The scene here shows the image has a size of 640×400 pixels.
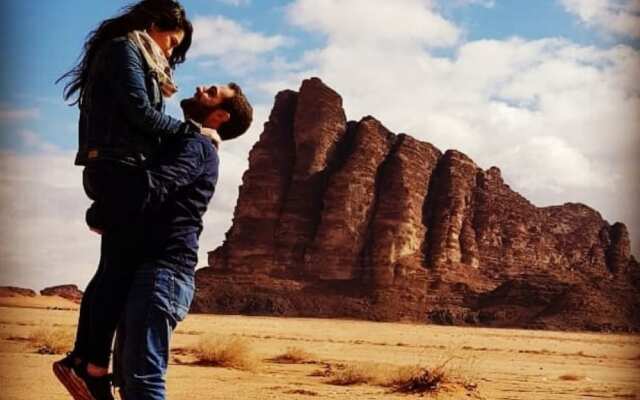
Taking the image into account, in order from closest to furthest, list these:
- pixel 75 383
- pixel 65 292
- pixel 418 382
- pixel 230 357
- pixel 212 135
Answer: pixel 75 383 → pixel 212 135 → pixel 418 382 → pixel 230 357 → pixel 65 292

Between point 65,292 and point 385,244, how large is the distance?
108 feet

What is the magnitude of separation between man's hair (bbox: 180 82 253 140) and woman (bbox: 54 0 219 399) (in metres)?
0.12

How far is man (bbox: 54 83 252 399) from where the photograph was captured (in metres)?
→ 2.60

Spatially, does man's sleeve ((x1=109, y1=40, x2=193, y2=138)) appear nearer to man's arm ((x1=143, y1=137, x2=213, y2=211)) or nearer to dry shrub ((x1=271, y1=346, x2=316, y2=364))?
man's arm ((x1=143, y1=137, x2=213, y2=211))

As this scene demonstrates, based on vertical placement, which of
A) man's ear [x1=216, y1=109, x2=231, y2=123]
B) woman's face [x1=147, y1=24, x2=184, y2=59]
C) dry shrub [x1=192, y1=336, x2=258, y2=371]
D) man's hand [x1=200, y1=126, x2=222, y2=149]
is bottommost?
dry shrub [x1=192, y1=336, x2=258, y2=371]

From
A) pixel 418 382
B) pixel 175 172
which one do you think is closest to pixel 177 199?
pixel 175 172

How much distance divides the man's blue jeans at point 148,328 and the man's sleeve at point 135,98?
0.50m

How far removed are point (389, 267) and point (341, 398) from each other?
74102 mm

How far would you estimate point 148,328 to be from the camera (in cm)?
258

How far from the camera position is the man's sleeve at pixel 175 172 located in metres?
2.62

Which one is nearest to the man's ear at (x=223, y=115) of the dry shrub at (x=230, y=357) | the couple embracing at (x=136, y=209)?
the couple embracing at (x=136, y=209)

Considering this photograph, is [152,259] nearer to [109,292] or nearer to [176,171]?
[109,292]

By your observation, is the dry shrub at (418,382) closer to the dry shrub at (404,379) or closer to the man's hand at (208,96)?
the dry shrub at (404,379)

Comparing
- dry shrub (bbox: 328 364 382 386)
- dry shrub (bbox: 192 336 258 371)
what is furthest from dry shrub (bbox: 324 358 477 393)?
dry shrub (bbox: 192 336 258 371)
